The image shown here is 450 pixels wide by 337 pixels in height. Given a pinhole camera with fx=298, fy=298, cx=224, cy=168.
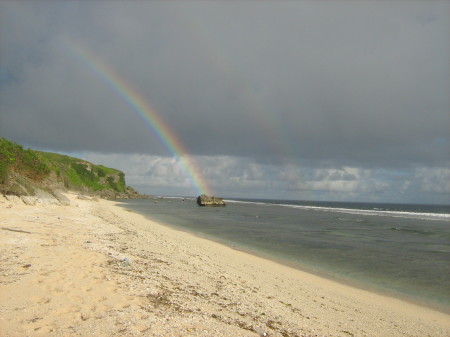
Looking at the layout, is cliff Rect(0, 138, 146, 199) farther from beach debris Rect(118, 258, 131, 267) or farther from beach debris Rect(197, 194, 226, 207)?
beach debris Rect(197, 194, 226, 207)

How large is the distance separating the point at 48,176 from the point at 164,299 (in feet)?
231

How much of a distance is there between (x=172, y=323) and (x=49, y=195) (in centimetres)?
4033

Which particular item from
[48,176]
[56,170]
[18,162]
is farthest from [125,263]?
[56,170]

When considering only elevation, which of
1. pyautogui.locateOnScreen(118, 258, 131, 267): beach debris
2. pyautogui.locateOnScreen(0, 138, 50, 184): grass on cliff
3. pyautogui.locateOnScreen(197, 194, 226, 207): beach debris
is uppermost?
pyautogui.locateOnScreen(0, 138, 50, 184): grass on cliff

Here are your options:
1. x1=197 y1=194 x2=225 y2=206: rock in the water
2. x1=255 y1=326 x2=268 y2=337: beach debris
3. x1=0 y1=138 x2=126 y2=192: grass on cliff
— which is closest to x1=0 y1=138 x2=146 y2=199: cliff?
x1=0 y1=138 x2=126 y2=192: grass on cliff

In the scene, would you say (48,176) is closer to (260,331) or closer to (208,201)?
(208,201)

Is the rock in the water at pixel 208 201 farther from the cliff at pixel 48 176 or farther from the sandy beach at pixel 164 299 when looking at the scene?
the sandy beach at pixel 164 299

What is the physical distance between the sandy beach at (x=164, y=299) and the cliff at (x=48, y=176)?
21.7 m

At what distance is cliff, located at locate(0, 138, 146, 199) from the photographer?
34347 mm

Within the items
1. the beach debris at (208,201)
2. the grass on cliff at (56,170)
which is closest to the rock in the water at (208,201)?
the beach debris at (208,201)

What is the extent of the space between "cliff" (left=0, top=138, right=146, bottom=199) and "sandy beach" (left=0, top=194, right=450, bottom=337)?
21.7m

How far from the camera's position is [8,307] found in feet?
21.9

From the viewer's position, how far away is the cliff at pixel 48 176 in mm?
34347

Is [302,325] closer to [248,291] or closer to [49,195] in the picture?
[248,291]
